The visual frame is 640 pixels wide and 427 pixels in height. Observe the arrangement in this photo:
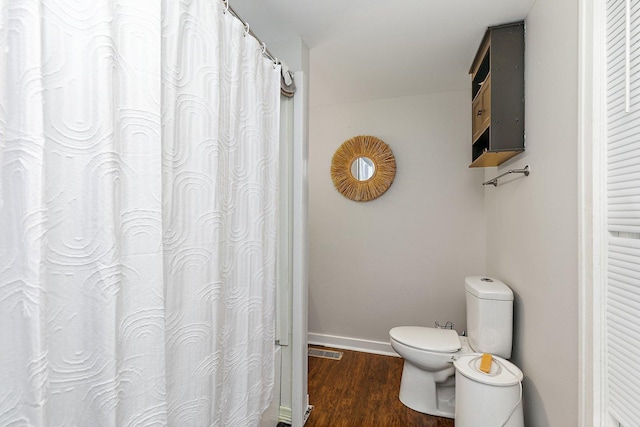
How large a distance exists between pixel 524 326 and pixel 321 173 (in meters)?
2.07

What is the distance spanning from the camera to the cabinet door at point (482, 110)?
70.2 inches

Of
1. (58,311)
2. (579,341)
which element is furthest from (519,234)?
(58,311)

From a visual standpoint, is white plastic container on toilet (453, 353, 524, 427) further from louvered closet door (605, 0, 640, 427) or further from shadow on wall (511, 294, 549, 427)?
louvered closet door (605, 0, 640, 427)

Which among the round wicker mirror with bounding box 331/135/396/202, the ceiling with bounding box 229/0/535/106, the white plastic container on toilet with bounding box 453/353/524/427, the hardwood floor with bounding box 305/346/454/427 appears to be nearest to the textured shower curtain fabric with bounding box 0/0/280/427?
the ceiling with bounding box 229/0/535/106

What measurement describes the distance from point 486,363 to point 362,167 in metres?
1.86

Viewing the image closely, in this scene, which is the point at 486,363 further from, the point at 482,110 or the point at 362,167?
the point at 362,167

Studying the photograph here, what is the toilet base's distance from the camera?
2.04 metres

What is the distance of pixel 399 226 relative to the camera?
2.89 metres

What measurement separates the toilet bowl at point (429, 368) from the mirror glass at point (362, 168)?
142cm

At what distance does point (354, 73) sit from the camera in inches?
95.4

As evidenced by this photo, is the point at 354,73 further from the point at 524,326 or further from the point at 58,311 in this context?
the point at 58,311

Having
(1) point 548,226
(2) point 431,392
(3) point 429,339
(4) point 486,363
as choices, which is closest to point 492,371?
(4) point 486,363

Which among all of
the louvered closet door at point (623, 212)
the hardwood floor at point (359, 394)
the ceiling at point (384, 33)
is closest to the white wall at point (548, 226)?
the louvered closet door at point (623, 212)

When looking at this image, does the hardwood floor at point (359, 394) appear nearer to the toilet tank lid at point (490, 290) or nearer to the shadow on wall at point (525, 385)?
the shadow on wall at point (525, 385)
